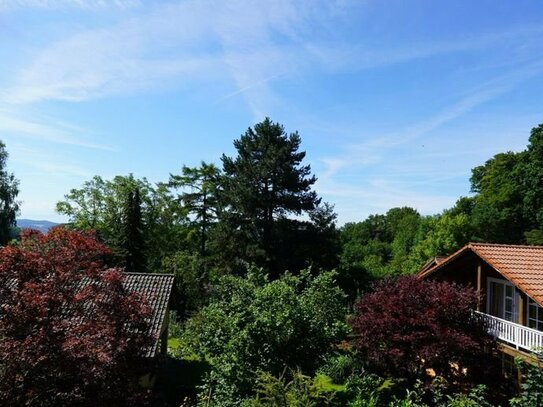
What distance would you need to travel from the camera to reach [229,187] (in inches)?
1465

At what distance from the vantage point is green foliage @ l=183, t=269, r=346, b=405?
41.3 ft

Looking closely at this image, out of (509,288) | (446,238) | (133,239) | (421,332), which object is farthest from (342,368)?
(446,238)

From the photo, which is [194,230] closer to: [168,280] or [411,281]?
[168,280]

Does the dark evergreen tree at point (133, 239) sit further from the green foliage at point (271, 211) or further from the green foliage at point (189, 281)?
the green foliage at point (271, 211)

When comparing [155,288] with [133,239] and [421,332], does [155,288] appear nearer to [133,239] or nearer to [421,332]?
[421,332]

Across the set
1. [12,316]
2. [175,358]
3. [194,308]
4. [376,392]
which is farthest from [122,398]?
[194,308]

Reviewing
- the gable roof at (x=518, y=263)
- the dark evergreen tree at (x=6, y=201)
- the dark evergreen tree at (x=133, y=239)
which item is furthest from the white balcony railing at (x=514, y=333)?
the dark evergreen tree at (x=6, y=201)

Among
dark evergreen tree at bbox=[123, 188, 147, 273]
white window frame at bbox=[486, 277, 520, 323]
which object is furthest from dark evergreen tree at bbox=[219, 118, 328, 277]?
white window frame at bbox=[486, 277, 520, 323]

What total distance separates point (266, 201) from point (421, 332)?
22750 millimetres

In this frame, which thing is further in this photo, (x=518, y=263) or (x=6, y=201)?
(x=6, y=201)

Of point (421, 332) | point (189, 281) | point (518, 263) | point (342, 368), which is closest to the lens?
point (421, 332)

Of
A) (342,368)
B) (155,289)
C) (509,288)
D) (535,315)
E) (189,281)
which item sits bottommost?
(342,368)

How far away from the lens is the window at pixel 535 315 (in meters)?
16.1

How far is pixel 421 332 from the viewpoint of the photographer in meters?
14.1
